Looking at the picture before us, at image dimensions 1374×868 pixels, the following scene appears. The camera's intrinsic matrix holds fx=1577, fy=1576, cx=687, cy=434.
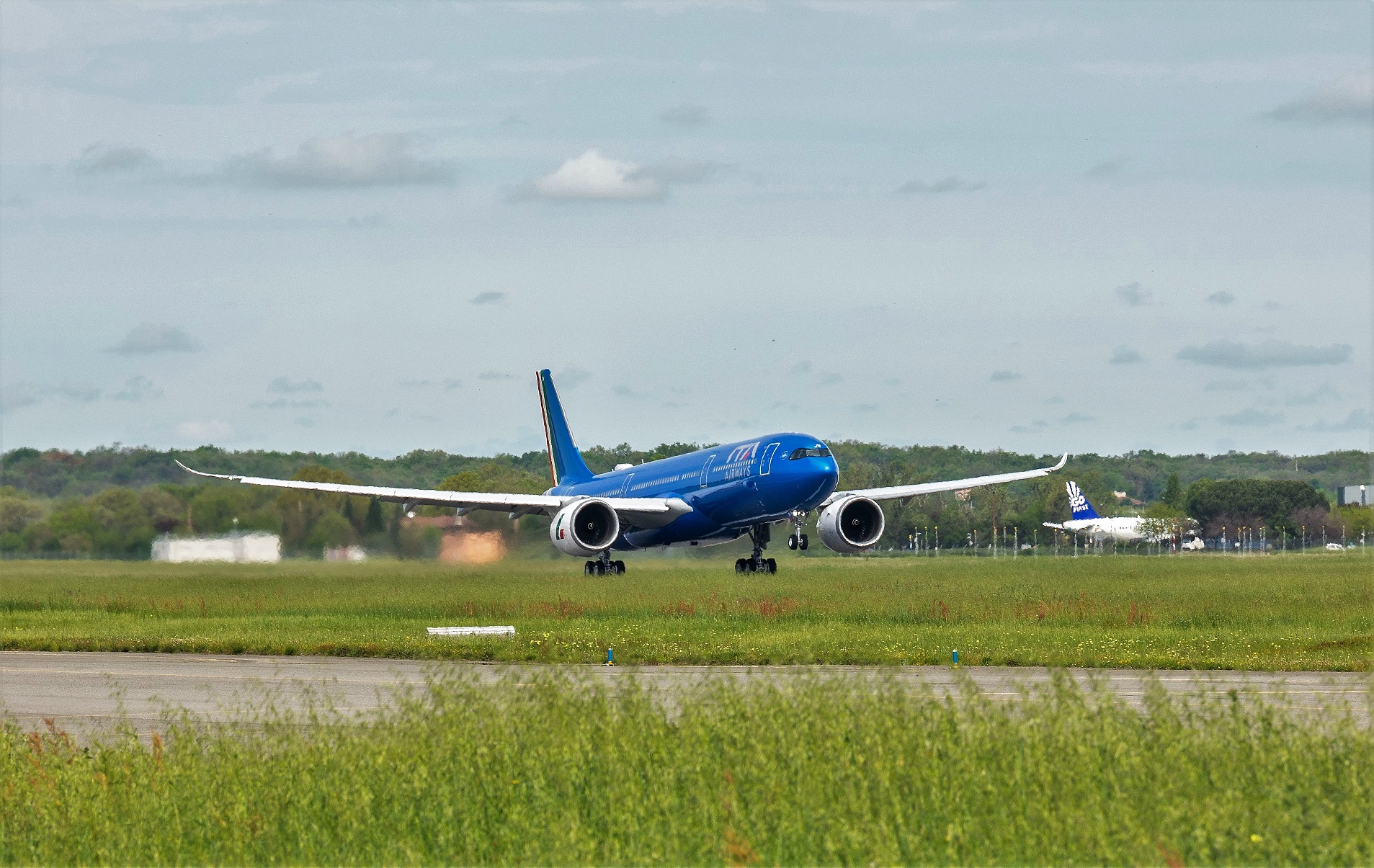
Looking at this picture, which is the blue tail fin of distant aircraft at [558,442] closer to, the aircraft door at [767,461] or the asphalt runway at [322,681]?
the aircraft door at [767,461]

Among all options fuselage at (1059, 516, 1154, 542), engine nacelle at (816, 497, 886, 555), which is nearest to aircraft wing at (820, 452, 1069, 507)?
engine nacelle at (816, 497, 886, 555)

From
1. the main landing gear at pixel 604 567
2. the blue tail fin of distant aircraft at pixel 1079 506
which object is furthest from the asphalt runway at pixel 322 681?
the blue tail fin of distant aircraft at pixel 1079 506

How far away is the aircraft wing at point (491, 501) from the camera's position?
183 ft

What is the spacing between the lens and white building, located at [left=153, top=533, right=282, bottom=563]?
2144 inches

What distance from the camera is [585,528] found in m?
54.8

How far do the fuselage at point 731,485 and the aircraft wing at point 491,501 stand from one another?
0.55 metres

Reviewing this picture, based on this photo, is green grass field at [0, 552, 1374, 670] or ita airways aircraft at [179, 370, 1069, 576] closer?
green grass field at [0, 552, 1374, 670]

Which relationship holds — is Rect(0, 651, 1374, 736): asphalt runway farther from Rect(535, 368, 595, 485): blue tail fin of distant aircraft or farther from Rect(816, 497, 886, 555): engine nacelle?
Rect(535, 368, 595, 485): blue tail fin of distant aircraft

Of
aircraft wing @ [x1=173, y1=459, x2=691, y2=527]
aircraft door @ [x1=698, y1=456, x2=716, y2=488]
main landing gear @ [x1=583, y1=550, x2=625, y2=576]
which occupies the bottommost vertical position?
main landing gear @ [x1=583, y1=550, x2=625, y2=576]

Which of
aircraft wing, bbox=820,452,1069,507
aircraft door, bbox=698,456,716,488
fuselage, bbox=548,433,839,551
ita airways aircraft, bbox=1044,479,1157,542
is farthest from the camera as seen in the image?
ita airways aircraft, bbox=1044,479,1157,542

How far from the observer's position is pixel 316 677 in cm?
2466

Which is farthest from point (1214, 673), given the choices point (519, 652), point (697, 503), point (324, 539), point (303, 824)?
point (324, 539)

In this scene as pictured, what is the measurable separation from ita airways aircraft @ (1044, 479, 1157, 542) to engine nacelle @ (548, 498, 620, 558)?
94603 millimetres

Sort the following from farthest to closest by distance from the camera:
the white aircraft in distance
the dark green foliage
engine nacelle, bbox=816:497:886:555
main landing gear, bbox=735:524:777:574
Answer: the dark green foliage, the white aircraft in distance, main landing gear, bbox=735:524:777:574, engine nacelle, bbox=816:497:886:555
